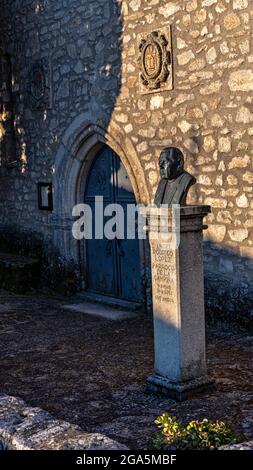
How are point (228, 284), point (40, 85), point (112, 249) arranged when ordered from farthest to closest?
1. point (40, 85)
2. point (112, 249)
3. point (228, 284)

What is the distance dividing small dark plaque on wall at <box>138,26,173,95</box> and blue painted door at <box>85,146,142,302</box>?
1.24 metres

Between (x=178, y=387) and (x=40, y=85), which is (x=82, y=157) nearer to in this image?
(x=40, y=85)

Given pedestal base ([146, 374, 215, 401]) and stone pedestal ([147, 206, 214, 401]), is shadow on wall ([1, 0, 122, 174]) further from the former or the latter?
pedestal base ([146, 374, 215, 401])

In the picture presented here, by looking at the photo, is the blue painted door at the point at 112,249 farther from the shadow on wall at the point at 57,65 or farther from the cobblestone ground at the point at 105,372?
the cobblestone ground at the point at 105,372

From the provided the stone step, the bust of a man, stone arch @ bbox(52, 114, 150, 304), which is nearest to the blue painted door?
stone arch @ bbox(52, 114, 150, 304)

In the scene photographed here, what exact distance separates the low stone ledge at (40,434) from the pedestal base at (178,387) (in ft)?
4.59

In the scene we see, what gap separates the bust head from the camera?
464cm

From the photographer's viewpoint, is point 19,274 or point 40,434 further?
point 19,274

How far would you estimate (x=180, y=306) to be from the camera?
4.49 metres

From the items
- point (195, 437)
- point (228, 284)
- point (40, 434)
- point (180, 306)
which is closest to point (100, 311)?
point (228, 284)

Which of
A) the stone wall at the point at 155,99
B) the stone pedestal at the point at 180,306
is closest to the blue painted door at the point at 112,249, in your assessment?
the stone wall at the point at 155,99

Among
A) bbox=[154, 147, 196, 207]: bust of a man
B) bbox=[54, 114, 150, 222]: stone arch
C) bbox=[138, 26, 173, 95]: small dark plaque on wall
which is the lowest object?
bbox=[154, 147, 196, 207]: bust of a man

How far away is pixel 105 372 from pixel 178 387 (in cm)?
96

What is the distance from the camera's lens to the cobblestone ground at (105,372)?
416 cm
